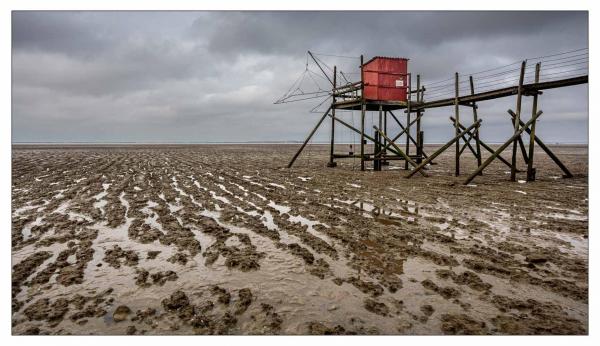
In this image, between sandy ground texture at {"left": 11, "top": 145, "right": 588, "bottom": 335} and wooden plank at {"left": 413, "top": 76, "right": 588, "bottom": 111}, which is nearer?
sandy ground texture at {"left": 11, "top": 145, "right": 588, "bottom": 335}

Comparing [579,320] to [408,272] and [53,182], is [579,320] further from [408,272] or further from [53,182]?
[53,182]

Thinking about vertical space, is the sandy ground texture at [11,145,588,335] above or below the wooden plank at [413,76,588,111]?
below

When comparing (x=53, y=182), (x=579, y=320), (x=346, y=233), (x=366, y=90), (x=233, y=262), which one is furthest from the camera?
(x=366, y=90)

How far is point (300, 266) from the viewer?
15.2 ft

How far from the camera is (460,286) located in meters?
3.96

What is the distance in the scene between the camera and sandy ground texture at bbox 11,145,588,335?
325 cm

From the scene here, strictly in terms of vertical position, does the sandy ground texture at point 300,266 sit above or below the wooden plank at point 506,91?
below

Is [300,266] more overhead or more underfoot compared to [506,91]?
more underfoot

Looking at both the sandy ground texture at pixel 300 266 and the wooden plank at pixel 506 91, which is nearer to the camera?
the sandy ground texture at pixel 300 266

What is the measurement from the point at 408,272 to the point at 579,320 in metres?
1.79

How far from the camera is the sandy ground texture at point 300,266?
3248 mm

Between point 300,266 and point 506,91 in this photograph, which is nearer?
point 300,266
